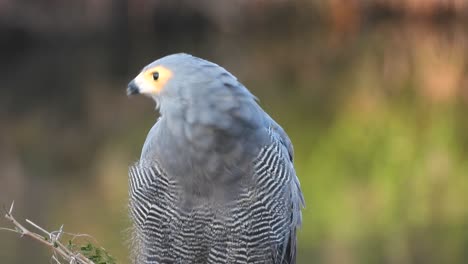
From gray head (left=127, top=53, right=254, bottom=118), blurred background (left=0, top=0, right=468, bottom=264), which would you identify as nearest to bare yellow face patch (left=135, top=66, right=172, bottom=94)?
gray head (left=127, top=53, right=254, bottom=118)

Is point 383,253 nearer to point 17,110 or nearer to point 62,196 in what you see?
point 62,196

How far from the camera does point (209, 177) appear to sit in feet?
13.1

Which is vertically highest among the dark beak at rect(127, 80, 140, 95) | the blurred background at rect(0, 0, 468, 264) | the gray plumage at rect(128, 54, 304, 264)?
the dark beak at rect(127, 80, 140, 95)

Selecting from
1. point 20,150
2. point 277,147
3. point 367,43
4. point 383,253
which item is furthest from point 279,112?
point 277,147

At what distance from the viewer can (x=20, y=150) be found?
14164 mm

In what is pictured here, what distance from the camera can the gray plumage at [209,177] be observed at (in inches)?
149

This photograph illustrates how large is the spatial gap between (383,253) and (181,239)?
6527 millimetres

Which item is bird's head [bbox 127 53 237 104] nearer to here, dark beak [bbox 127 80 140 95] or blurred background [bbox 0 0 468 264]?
dark beak [bbox 127 80 140 95]

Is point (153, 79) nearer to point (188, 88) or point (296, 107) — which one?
point (188, 88)

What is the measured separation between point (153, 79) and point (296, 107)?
11.9 m

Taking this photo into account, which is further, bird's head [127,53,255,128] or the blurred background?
the blurred background

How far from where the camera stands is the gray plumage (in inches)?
149

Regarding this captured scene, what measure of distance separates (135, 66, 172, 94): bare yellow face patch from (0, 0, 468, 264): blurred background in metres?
0.95

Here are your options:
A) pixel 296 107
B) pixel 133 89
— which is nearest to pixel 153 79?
pixel 133 89
